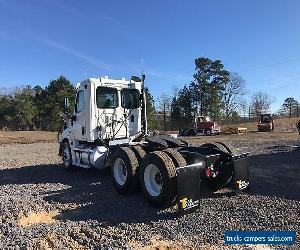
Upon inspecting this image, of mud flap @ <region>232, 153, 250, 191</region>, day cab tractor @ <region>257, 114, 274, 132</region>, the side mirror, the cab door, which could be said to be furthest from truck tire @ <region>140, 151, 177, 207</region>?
day cab tractor @ <region>257, 114, 274, 132</region>

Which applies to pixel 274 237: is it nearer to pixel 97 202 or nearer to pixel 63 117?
pixel 97 202

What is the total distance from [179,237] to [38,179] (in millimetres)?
7306

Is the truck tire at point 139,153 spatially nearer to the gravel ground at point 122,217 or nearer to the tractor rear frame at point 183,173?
the tractor rear frame at point 183,173

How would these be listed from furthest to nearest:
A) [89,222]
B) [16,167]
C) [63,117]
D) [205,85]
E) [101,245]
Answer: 1. [205,85]
2. [16,167]
3. [63,117]
4. [89,222]
5. [101,245]

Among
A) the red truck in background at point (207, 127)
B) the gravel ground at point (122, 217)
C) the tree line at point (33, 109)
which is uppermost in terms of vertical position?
the tree line at point (33, 109)

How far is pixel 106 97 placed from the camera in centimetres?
1223

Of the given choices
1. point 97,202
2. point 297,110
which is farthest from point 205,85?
point 97,202

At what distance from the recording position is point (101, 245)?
19.2 feet

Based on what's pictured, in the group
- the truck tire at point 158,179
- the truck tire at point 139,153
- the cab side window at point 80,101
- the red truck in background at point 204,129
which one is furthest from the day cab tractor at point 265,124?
the truck tire at point 158,179

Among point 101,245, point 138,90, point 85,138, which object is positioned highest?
point 138,90

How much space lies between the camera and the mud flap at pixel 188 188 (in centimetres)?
709

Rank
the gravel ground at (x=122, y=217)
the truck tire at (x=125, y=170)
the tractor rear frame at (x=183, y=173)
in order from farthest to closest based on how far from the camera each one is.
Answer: the truck tire at (x=125, y=170) < the tractor rear frame at (x=183, y=173) < the gravel ground at (x=122, y=217)

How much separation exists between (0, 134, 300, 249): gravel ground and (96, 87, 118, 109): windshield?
2669mm

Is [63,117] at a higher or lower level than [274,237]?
higher
